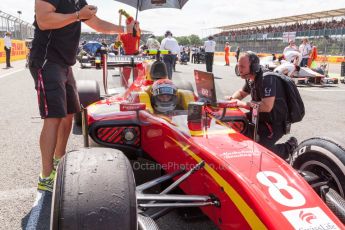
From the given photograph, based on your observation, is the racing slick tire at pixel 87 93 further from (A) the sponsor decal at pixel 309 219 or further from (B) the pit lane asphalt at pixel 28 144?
(A) the sponsor decal at pixel 309 219

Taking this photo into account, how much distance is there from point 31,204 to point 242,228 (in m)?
1.91

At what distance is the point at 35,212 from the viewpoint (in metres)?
2.81

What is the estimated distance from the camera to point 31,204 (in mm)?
2961

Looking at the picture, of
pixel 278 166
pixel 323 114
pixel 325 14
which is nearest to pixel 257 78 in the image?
pixel 278 166

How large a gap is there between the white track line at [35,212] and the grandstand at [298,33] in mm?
25925

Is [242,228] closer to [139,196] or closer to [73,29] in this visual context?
[139,196]

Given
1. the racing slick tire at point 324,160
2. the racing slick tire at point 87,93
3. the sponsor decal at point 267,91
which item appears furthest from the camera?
the racing slick tire at point 87,93

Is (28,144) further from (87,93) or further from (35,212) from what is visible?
(35,212)

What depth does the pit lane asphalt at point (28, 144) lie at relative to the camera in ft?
8.89

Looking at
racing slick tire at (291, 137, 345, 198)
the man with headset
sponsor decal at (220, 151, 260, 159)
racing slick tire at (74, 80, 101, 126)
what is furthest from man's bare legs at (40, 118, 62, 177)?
racing slick tire at (74, 80, 101, 126)

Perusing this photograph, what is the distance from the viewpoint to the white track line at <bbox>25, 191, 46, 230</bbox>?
262 cm

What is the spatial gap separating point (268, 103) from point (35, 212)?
2.28 meters

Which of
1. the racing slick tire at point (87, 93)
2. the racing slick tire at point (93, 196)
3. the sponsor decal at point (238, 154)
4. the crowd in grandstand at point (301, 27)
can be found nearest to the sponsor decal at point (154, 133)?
the sponsor decal at point (238, 154)

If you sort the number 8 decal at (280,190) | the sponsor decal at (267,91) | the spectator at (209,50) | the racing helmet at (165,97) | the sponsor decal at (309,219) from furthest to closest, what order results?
1. the spectator at (209,50)
2. the sponsor decal at (267,91)
3. the racing helmet at (165,97)
4. the number 8 decal at (280,190)
5. the sponsor decal at (309,219)
